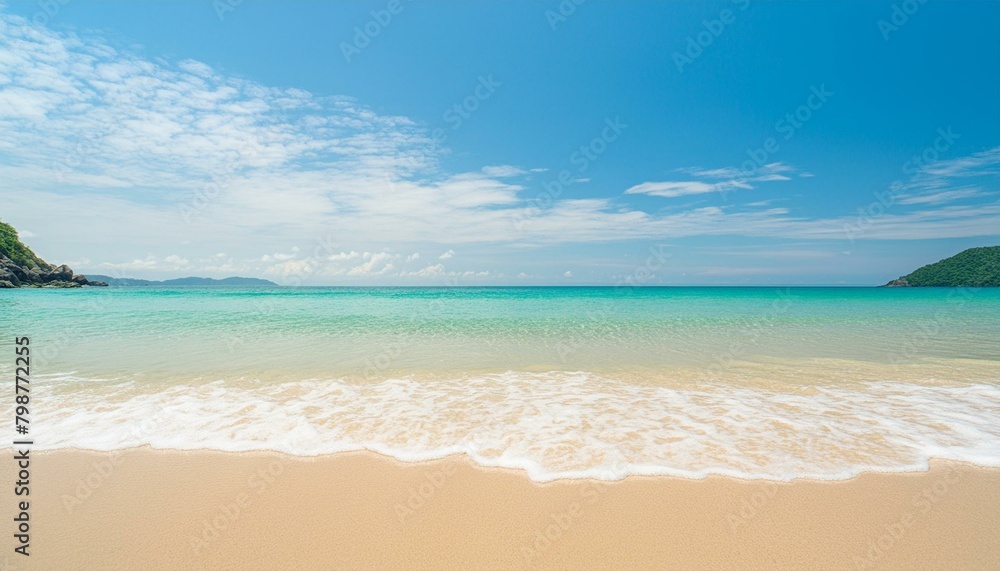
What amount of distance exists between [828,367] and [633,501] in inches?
360

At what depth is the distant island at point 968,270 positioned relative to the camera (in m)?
76.9

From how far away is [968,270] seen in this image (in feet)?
259

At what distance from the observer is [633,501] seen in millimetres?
3959

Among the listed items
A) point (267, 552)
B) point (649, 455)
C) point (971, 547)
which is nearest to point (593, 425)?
point (649, 455)

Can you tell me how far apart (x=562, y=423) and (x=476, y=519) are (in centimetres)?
264

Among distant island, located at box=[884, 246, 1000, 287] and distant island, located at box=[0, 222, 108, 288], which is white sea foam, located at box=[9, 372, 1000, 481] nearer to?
distant island, located at box=[0, 222, 108, 288]

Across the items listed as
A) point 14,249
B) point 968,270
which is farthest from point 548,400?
point 968,270

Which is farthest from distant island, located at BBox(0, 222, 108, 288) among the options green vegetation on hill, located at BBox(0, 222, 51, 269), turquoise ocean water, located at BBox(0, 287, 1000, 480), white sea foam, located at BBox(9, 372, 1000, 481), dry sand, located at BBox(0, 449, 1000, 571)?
dry sand, located at BBox(0, 449, 1000, 571)

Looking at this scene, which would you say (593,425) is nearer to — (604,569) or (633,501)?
(633,501)

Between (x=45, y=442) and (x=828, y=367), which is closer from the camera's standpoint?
(x=45, y=442)

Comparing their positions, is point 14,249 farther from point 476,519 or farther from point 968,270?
point 968,270

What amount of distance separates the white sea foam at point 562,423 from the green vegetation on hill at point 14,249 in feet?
280

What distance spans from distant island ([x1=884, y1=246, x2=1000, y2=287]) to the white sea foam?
108395 millimetres

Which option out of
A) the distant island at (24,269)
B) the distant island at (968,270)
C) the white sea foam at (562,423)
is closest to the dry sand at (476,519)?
the white sea foam at (562,423)
